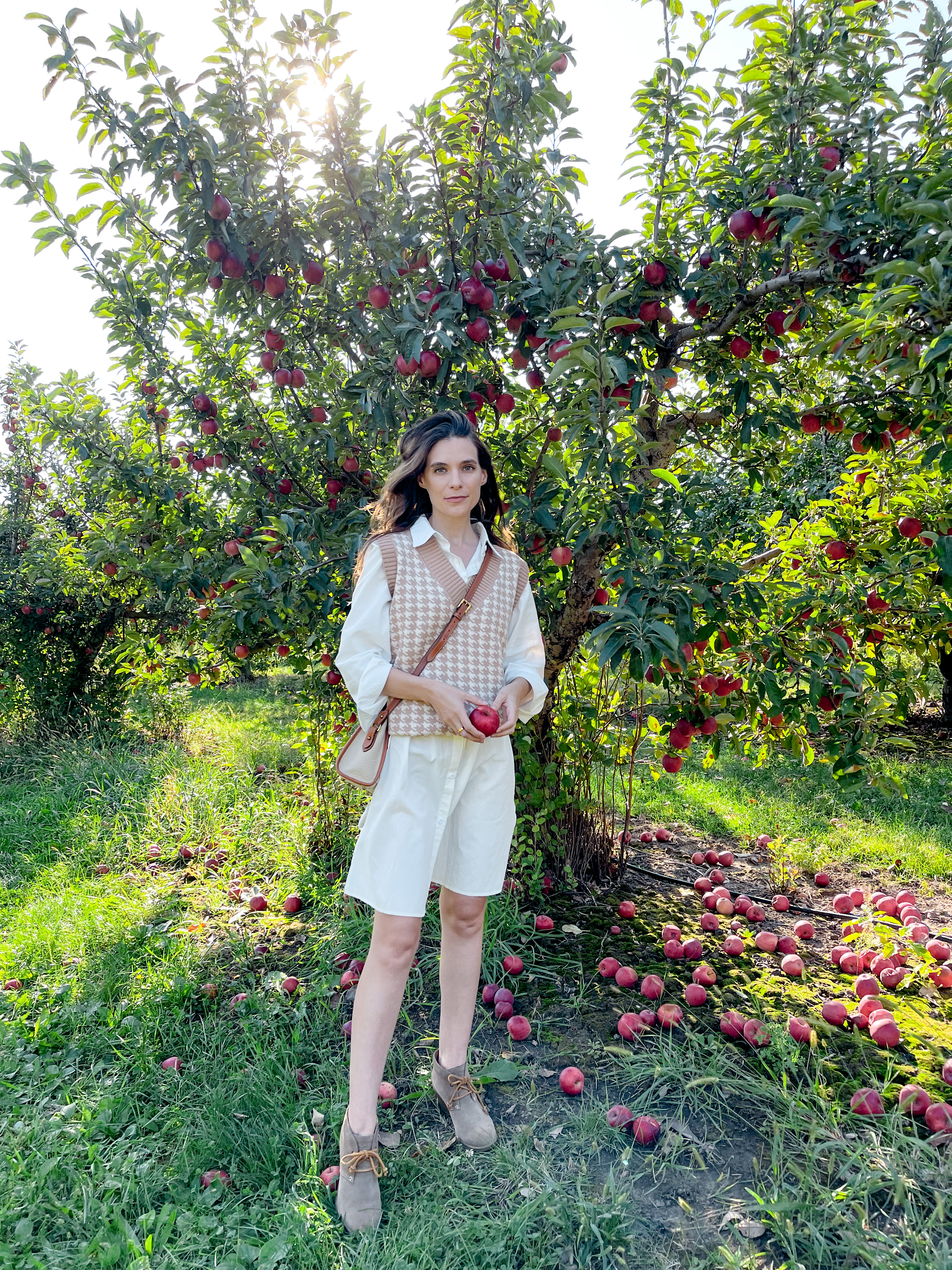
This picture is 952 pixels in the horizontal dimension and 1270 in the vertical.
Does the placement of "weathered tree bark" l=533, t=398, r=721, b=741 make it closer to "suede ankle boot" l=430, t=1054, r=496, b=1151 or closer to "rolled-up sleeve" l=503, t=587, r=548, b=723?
"rolled-up sleeve" l=503, t=587, r=548, b=723

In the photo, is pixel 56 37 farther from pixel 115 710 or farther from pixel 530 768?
pixel 115 710

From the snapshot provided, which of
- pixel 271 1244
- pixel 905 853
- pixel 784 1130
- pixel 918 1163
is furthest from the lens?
pixel 905 853

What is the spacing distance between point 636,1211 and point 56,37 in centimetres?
341

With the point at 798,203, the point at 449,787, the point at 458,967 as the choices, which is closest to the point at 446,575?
the point at 449,787

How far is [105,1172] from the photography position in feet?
6.06

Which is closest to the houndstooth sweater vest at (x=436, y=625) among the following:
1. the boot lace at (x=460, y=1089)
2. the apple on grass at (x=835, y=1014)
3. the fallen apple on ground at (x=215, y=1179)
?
the boot lace at (x=460, y=1089)

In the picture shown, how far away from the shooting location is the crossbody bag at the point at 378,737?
178 centimetres

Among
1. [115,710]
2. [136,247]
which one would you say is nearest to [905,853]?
[136,247]

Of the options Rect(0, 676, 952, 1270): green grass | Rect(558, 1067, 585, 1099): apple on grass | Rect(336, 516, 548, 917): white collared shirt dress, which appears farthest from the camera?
Rect(558, 1067, 585, 1099): apple on grass

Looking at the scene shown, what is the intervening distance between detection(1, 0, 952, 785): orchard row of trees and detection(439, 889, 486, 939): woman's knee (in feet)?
2.20

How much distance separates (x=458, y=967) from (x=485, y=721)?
0.68m

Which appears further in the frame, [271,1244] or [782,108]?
[782,108]

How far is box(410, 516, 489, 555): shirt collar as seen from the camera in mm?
1818

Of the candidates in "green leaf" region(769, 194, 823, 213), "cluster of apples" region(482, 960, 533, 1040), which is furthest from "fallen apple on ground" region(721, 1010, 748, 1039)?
"green leaf" region(769, 194, 823, 213)
